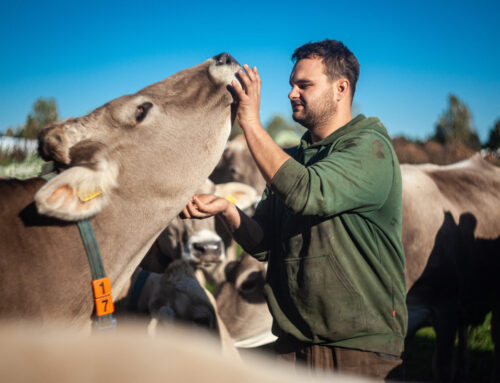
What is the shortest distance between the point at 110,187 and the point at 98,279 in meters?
0.45

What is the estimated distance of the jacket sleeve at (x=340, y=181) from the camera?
1896mm

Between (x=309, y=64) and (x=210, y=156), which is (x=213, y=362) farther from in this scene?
(x=309, y=64)

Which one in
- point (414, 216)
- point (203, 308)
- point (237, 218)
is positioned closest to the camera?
point (237, 218)

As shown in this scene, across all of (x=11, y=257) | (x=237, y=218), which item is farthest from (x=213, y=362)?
(x=237, y=218)

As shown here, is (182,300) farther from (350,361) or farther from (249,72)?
(249,72)

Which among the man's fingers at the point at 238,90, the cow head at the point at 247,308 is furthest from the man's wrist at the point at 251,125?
the cow head at the point at 247,308

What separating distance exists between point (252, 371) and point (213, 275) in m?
4.87

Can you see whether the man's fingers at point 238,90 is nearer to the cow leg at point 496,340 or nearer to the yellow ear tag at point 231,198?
the yellow ear tag at point 231,198

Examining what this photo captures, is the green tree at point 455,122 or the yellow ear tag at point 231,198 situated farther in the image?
the green tree at point 455,122

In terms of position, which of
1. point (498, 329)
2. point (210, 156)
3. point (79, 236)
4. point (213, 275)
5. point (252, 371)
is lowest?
point (498, 329)

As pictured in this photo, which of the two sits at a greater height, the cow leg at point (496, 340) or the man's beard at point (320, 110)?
the man's beard at point (320, 110)

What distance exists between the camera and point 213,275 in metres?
5.39

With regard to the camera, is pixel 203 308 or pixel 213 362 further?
pixel 203 308

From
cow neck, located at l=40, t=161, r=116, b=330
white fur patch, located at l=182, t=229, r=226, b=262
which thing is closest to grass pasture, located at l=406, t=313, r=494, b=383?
white fur patch, located at l=182, t=229, r=226, b=262
